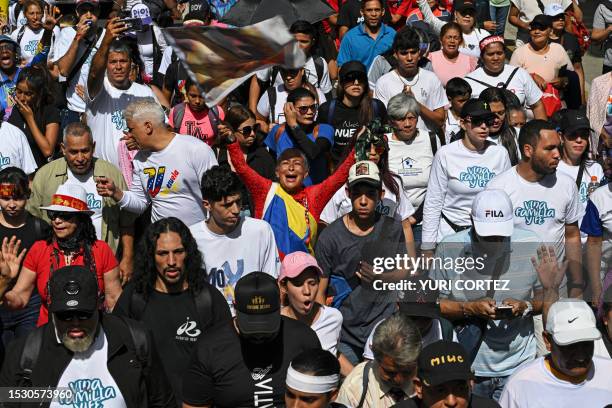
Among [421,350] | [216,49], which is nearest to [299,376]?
[421,350]

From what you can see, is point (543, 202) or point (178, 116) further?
point (178, 116)

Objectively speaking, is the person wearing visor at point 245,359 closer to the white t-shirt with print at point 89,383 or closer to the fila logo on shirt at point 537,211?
the white t-shirt with print at point 89,383

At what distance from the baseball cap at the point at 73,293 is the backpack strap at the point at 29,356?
0.18m

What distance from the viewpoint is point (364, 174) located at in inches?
318

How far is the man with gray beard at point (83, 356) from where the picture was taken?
6043mm

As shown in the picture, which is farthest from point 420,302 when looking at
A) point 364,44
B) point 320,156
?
point 364,44

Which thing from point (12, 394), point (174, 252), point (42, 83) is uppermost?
point (42, 83)

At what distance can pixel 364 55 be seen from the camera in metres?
12.5

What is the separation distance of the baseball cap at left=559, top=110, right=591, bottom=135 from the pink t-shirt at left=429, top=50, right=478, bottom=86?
3.08 m

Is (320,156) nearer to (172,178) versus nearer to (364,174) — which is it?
(172,178)

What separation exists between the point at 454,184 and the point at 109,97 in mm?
3056

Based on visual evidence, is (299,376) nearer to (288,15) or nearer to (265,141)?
(265,141)

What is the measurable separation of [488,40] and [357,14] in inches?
115

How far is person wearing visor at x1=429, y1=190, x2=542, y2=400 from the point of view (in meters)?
7.34
